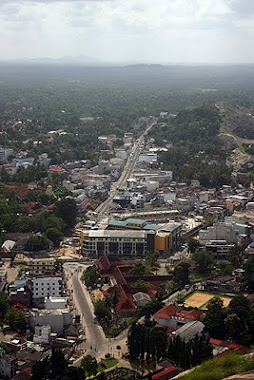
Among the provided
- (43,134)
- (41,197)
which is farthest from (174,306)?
(43,134)

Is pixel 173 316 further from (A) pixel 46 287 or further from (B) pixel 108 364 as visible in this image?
(A) pixel 46 287

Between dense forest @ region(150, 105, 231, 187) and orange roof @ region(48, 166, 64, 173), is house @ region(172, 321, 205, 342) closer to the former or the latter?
dense forest @ region(150, 105, 231, 187)

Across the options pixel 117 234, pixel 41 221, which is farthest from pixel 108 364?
pixel 41 221

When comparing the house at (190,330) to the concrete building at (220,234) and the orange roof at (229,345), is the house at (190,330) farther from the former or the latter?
the concrete building at (220,234)

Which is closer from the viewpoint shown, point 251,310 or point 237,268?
point 251,310

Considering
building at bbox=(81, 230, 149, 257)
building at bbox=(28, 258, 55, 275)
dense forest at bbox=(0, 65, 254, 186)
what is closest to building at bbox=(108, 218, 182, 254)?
building at bbox=(81, 230, 149, 257)

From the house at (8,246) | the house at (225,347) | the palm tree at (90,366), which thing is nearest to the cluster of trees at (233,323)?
the house at (225,347)

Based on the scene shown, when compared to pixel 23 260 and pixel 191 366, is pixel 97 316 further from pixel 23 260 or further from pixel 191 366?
pixel 23 260
